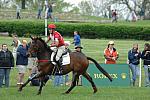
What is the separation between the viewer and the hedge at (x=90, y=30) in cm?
4644

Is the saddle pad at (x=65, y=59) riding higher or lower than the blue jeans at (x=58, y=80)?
higher

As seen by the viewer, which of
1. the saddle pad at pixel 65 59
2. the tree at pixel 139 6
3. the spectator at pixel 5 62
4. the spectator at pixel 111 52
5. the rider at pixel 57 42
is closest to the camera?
the rider at pixel 57 42

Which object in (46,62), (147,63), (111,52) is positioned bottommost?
(147,63)

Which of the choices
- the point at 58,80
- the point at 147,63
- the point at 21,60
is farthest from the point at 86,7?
the point at 21,60

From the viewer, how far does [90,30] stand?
47.2 m

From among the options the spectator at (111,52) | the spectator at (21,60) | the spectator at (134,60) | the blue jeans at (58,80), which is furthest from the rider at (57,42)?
the spectator at (134,60)

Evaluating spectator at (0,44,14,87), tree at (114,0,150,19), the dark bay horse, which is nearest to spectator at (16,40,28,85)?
spectator at (0,44,14,87)

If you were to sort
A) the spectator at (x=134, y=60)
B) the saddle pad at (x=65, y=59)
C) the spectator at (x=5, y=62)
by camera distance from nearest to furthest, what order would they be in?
1. the saddle pad at (x=65, y=59)
2. the spectator at (x=5, y=62)
3. the spectator at (x=134, y=60)

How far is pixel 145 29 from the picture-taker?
47.3 metres

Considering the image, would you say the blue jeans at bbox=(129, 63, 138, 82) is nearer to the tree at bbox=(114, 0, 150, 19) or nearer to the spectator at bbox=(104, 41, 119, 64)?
the spectator at bbox=(104, 41, 119, 64)

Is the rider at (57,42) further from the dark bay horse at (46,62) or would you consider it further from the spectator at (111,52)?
the spectator at (111,52)

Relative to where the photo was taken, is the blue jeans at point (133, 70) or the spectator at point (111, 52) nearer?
the spectator at point (111, 52)

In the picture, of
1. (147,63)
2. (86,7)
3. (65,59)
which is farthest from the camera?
(86,7)

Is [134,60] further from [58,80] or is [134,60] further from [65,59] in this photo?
[65,59]
